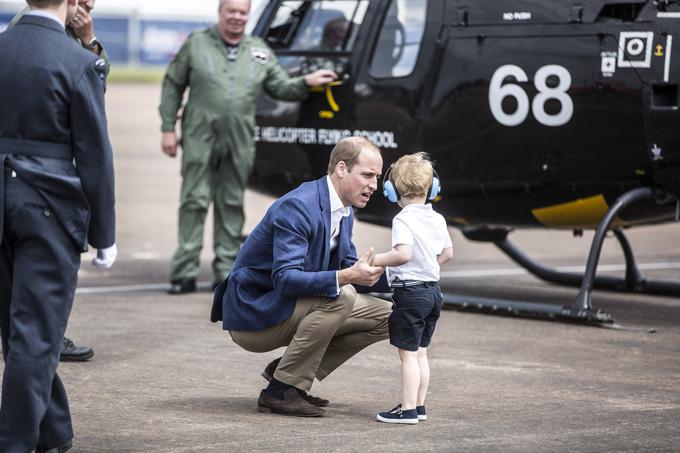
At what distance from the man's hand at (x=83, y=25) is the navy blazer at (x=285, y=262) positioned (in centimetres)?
164

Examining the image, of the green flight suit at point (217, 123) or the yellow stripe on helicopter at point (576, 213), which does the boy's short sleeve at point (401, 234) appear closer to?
the yellow stripe on helicopter at point (576, 213)

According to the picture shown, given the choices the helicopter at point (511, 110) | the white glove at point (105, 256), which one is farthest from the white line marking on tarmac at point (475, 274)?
the white glove at point (105, 256)

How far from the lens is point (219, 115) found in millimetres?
9156

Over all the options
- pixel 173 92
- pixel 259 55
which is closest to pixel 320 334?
pixel 259 55

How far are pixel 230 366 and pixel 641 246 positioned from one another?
693 centimetres

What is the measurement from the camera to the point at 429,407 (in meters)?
5.73

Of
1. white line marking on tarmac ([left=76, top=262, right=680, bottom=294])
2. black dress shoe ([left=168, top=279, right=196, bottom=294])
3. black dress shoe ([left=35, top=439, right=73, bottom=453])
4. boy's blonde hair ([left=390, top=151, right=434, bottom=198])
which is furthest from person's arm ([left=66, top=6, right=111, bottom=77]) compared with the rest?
white line marking on tarmac ([left=76, top=262, right=680, bottom=294])

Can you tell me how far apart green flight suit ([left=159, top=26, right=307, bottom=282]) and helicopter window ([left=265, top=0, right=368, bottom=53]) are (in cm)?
34

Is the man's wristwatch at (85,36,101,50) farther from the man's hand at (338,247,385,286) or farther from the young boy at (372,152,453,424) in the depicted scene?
the man's hand at (338,247,385,286)

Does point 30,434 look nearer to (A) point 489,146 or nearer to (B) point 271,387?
(B) point 271,387

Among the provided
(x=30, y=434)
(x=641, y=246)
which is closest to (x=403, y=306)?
(x=30, y=434)

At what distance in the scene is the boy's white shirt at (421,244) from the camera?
5238 mm

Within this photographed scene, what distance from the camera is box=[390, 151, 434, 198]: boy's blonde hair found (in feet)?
17.2

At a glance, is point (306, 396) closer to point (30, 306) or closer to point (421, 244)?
point (421, 244)
